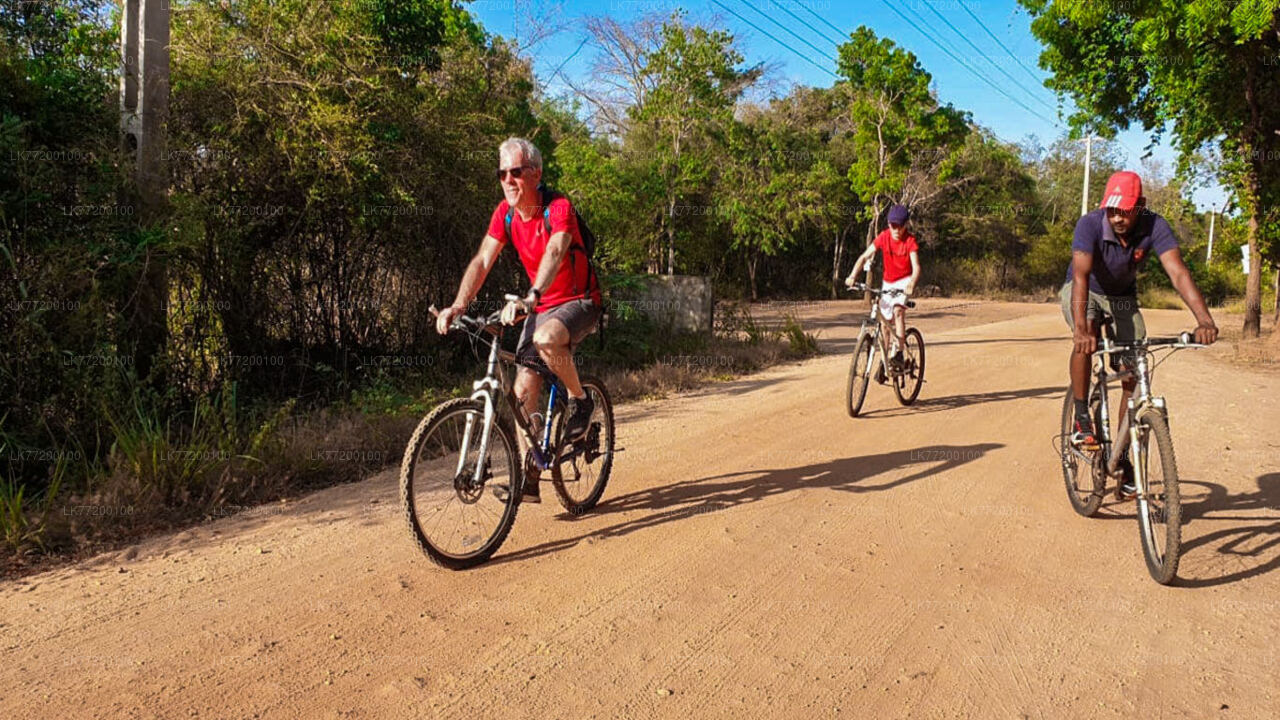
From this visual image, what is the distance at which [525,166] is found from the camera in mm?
4074

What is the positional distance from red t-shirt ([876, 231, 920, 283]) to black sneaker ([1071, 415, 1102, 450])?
378cm

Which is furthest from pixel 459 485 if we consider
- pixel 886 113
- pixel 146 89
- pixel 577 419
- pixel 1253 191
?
pixel 886 113

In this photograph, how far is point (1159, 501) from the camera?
3996 millimetres

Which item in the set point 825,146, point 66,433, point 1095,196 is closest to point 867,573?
point 66,433

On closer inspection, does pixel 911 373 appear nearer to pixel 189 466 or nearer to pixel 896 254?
pixel 896 254

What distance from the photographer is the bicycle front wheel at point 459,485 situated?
3807 millimetres

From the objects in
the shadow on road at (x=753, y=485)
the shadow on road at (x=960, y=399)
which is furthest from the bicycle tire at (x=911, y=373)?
the shadow on road at (x=753, y=485)

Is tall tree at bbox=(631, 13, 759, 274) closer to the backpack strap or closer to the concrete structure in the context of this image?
the concrete structure

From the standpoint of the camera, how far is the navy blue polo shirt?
4.50 meters

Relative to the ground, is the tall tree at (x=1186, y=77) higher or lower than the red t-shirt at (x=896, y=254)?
higher

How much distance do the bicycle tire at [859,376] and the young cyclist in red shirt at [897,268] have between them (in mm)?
308

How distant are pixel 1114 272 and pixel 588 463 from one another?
10.7 ft

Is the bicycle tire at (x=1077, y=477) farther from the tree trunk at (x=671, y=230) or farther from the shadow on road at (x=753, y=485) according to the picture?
the tree trunk at (x=671, y=230)

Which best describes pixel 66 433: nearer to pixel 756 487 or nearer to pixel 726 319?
pixel 756 487
